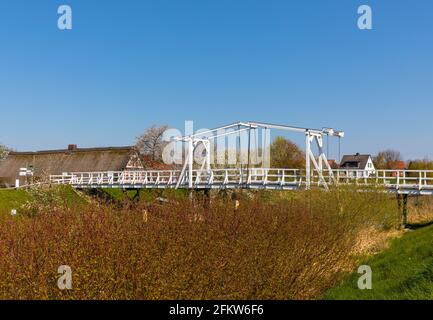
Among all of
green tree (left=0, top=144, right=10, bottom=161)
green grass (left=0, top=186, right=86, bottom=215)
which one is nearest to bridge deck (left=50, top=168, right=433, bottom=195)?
green grass (left=0, top=186, right=86, bottom=215)

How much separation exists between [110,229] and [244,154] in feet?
115

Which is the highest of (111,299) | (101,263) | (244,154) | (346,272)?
(244,154)

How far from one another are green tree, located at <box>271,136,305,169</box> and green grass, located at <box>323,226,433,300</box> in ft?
132

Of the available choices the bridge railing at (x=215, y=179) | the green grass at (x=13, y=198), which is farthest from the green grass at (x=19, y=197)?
the bridge railing at (x=215, y=179)

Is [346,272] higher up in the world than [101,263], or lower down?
lower down

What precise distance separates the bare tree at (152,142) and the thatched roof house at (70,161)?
8550mm

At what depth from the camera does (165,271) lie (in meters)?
6.61

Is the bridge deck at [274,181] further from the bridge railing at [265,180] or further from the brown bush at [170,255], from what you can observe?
the brown bush at [170,255]

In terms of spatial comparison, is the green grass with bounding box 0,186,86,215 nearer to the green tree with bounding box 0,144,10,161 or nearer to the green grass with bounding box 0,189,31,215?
the green grass with bounding box 0,189,31,215

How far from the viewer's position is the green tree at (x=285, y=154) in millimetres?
58438

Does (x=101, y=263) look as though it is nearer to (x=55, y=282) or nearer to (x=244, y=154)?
(x=55, y=282)

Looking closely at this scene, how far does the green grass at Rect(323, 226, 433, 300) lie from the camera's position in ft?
33.0
